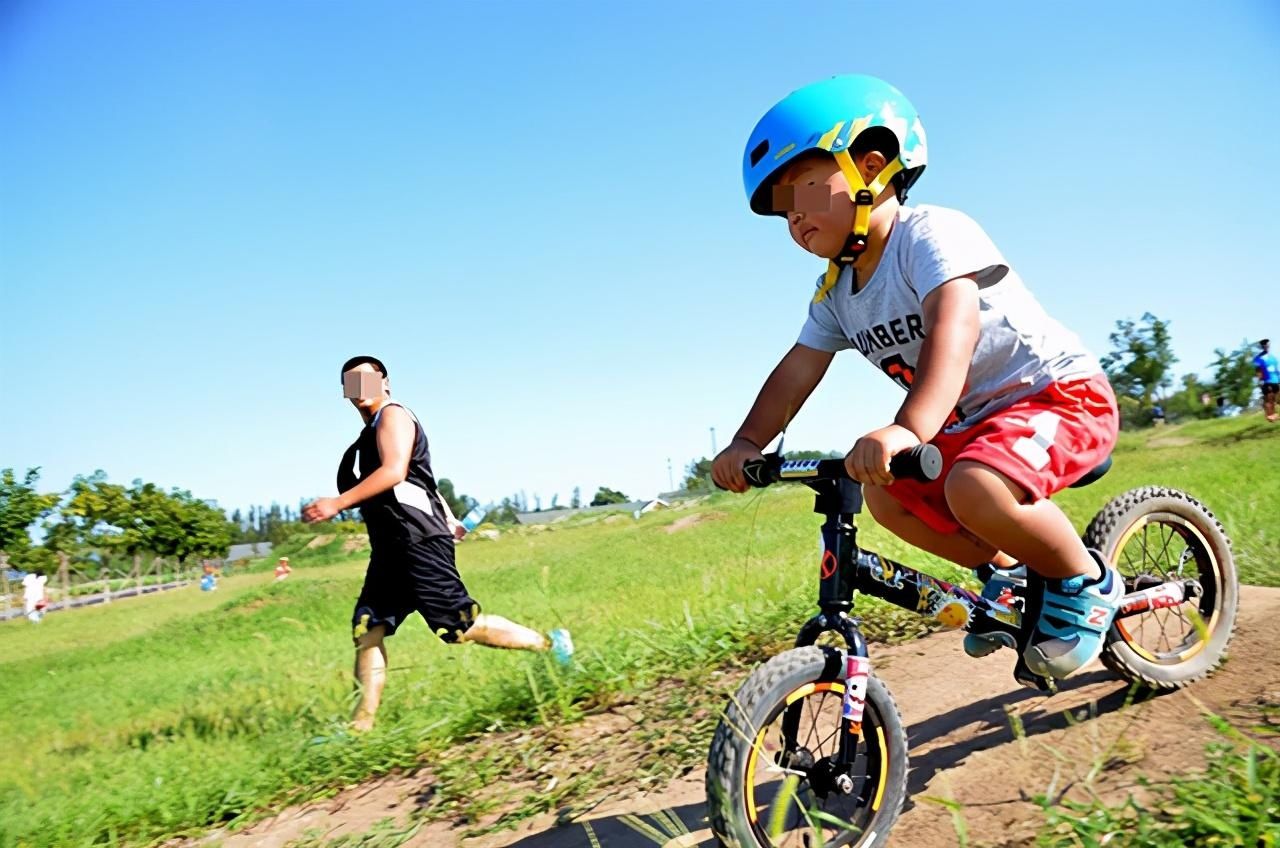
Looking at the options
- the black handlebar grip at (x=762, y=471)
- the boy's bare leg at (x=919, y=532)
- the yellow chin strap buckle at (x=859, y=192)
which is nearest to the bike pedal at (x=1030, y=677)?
the boy's bare leg at (x=919, y=532)

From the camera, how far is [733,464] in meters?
2.60

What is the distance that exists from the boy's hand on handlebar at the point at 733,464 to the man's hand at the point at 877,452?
1.51 feet

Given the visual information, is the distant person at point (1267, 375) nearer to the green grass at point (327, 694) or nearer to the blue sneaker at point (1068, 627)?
the green grass at point (327, 694)

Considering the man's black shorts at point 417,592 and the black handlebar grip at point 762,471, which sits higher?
the black handlebar grip at point 762,471

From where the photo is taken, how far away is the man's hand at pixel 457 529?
493 centimetres

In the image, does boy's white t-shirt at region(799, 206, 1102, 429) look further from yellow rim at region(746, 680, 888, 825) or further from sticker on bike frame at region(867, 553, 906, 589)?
yellow rim at region(746, 680, 888, 825)

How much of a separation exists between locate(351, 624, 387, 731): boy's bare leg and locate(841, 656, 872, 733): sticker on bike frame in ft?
9.77

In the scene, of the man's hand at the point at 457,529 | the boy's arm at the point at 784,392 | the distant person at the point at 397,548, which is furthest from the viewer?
the man's hand at the point at 457,529

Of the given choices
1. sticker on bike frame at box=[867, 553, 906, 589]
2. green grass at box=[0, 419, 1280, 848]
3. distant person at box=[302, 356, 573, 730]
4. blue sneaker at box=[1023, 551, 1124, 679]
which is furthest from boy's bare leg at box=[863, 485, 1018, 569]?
distant person at box=[302, 356, 573, 730]

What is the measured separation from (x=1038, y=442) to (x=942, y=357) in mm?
438

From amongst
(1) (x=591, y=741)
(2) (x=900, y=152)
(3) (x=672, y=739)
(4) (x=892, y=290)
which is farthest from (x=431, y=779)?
(2) (x=900, y=152)

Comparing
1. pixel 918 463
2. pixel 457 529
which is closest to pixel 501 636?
pixel 457 529

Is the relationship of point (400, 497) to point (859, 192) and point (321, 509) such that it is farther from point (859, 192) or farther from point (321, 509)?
point (859, 192)

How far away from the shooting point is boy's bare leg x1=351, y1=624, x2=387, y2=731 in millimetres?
4508
